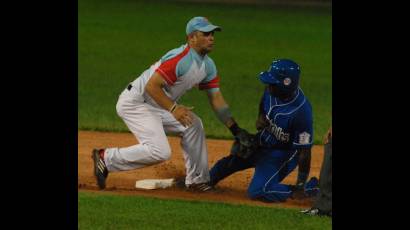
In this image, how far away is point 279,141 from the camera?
12148 millimetres

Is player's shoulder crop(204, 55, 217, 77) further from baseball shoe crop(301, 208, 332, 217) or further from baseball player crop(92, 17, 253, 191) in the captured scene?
baseball shoe crop(301, 208, 332, 217)

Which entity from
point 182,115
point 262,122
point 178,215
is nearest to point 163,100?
point 182,115

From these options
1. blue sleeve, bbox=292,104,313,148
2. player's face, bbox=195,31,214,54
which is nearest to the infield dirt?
blue sleeve, bbox=292,104,313,148

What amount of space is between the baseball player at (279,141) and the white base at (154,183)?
0.65 meters

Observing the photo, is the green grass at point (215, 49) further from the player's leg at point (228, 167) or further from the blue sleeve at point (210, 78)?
the blue sleeve at point (210, 78)

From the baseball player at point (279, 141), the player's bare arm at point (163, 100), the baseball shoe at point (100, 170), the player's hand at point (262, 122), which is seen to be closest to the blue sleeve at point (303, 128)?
the baseball player at point (279, 141)

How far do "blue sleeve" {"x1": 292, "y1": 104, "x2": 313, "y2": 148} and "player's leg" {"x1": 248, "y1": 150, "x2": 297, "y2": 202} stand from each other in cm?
40

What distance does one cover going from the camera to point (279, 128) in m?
12.0

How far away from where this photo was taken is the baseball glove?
1208cm

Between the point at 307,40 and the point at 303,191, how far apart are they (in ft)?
58.5

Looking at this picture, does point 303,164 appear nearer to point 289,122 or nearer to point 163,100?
point 289,122

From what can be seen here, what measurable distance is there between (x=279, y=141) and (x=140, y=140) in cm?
139

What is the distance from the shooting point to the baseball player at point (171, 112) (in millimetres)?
11789
